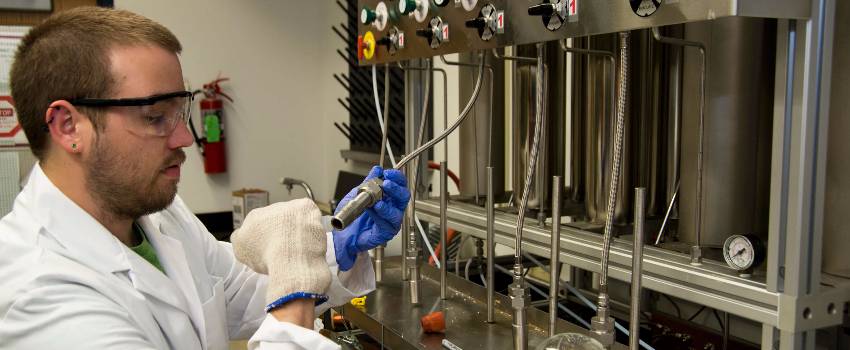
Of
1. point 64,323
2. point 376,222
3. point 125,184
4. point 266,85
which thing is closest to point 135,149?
point 125,184

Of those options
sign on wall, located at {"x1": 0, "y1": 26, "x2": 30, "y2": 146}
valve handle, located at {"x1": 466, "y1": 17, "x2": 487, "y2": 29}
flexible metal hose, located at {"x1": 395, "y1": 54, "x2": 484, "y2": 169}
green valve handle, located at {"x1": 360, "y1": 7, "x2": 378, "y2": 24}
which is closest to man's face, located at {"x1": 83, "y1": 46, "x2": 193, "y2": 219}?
flexible metal hose, located at {"x1": 395, "y1": 54, "x2": 484, "y2": 169}

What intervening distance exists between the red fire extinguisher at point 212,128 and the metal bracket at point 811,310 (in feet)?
9.95

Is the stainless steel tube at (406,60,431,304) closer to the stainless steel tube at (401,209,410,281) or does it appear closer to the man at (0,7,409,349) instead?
the stainless steel tube at (401,209,410,281)

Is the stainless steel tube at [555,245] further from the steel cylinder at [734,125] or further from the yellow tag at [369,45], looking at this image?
the yellow tag at [369,45]

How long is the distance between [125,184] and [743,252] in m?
0.91

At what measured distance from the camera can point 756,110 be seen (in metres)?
1.02

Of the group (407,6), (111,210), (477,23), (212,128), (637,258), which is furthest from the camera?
(212,128)

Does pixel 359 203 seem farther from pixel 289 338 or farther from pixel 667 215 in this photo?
pixel 667 215

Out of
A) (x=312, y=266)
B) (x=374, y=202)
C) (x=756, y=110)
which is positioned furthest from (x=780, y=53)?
(x=312, y=266)

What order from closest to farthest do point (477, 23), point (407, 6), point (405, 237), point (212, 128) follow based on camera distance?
point (477, 23) → point (407, 6) → point (405, 237) → point (212, 128)

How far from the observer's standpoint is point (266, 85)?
11.9ft

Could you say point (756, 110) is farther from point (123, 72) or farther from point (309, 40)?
point (309, 40)

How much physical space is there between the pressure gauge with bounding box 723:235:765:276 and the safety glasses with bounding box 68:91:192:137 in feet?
2.77

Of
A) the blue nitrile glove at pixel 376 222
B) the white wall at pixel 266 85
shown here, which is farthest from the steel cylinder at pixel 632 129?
the white wall at pixel 266 85
